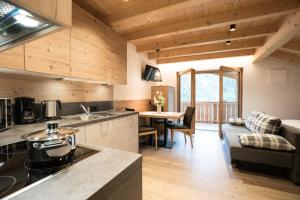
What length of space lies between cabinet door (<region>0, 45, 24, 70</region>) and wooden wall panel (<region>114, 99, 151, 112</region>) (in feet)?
6.83

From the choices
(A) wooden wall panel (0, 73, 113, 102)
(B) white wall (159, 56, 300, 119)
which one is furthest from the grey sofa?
(A) wooden wall panel (0, 73, 113, 102)

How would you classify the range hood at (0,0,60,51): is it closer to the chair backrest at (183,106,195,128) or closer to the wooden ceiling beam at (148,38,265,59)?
the chair backrest at (183,106,195,128)

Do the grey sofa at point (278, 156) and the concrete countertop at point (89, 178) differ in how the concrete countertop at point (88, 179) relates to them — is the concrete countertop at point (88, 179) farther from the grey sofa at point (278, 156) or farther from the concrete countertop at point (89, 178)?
the grey sofa at point (278, 156)

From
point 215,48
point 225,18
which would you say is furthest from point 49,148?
point 215,48

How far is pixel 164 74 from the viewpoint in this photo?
580 centimetres

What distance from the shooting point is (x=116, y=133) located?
8.26 ft

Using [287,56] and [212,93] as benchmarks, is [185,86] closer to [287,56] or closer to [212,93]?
[212,93]

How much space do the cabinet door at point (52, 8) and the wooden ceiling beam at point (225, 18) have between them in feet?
8.28

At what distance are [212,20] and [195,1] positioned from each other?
2.51 feet

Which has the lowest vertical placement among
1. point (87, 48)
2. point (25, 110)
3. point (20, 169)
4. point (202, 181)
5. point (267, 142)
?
point (202, 181)

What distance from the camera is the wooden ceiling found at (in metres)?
2.24

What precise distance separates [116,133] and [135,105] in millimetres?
1820

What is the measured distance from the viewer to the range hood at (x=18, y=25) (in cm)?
63

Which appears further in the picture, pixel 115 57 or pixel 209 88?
pixel 209 88
